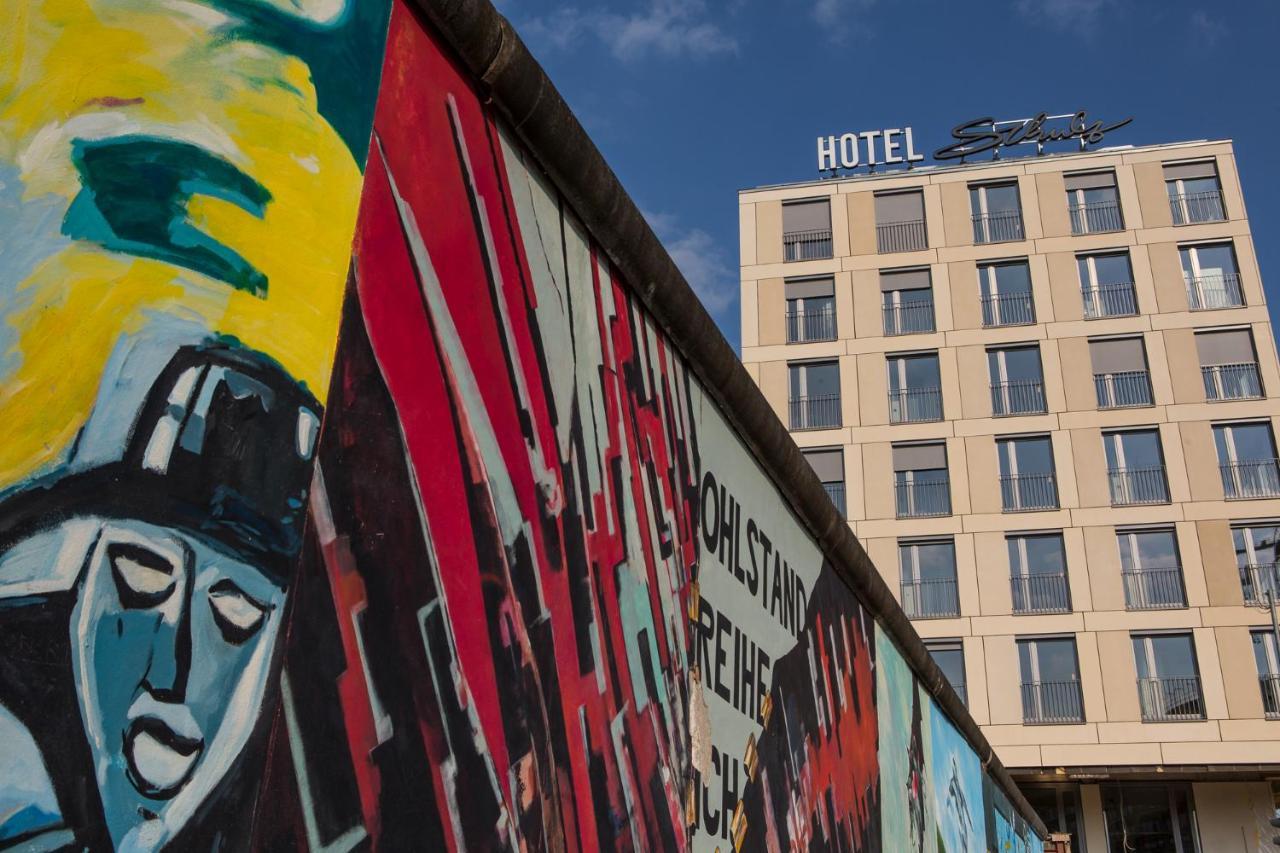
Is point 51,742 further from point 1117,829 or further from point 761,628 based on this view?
point 1117,829

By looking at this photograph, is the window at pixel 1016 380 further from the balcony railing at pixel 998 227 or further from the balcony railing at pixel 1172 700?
the balcony railing at pixel 1172 700

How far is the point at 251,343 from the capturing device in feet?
7.93

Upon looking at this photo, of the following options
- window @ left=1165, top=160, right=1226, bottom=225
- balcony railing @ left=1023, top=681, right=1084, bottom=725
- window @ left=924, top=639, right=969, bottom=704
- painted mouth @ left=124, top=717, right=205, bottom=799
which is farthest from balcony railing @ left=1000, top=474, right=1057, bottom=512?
painted mouth @ left=124, top=717, right=205, bottom=799

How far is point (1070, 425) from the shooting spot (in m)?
32.6

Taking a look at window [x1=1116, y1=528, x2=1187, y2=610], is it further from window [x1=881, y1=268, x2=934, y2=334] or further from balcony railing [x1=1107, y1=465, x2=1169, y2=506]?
window [x1=881, y1=268, x2=934, y2=334]

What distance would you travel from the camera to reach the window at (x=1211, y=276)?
33.0m

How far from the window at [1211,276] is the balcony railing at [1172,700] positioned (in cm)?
1029

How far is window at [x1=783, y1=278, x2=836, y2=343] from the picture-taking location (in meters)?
35.4

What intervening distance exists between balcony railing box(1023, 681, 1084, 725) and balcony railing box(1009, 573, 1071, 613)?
187 centimetres

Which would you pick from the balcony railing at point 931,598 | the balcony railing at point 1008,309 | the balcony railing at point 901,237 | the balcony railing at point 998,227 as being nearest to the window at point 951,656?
the balcony railing at point 931,598

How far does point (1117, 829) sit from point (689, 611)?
2990cm

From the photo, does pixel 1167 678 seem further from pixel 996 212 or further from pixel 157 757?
pixel 157 757

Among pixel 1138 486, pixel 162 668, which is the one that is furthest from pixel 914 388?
pixel 162 668

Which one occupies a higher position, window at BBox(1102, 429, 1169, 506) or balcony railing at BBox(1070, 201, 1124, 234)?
balcony railing at BBox(1070, 201, 1124, 234)
